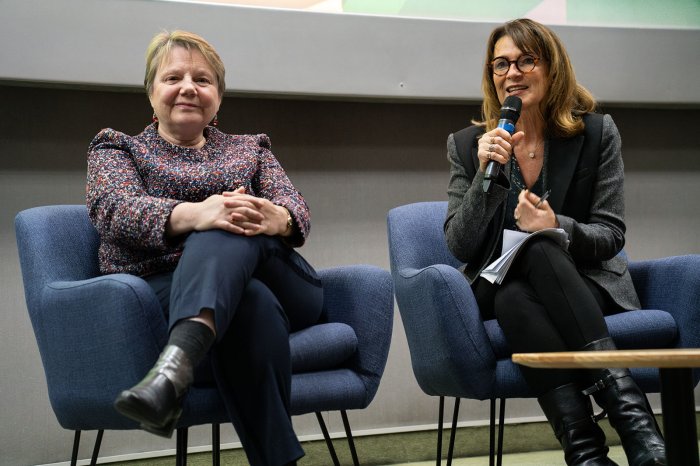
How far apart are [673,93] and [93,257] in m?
2.37

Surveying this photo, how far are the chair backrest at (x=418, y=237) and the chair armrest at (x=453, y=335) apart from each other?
240 millimetres

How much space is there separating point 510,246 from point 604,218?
350 millimetres

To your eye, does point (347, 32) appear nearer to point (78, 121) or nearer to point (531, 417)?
point (78, 121)

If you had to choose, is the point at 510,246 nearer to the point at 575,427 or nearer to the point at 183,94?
the point at 575,427

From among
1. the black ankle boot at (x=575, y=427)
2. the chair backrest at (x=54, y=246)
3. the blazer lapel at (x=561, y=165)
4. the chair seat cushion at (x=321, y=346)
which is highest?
the blazer lapel at (x=561, y=165)

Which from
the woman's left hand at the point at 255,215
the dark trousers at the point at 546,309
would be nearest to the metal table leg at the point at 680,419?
the dark trousers at the point at 546,309

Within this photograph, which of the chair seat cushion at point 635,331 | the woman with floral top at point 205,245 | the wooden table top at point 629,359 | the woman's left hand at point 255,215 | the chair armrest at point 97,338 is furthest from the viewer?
the chair seat cushion at point 635,331

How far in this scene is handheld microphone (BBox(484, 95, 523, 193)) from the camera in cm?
203

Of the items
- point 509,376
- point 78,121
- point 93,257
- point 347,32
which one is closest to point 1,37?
point 78,121

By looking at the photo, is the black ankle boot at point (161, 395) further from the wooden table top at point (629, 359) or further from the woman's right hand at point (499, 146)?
the woman's right hand at point (499, 146)

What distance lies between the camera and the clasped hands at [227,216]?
1.83 metres

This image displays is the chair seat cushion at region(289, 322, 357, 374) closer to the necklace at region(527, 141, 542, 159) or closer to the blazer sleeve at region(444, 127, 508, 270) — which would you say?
the blazer sleeve at region(444, 127, 508, 270)

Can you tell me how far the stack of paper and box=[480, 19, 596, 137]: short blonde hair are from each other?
0.43 meters

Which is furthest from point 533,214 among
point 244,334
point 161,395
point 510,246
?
point 161,395
